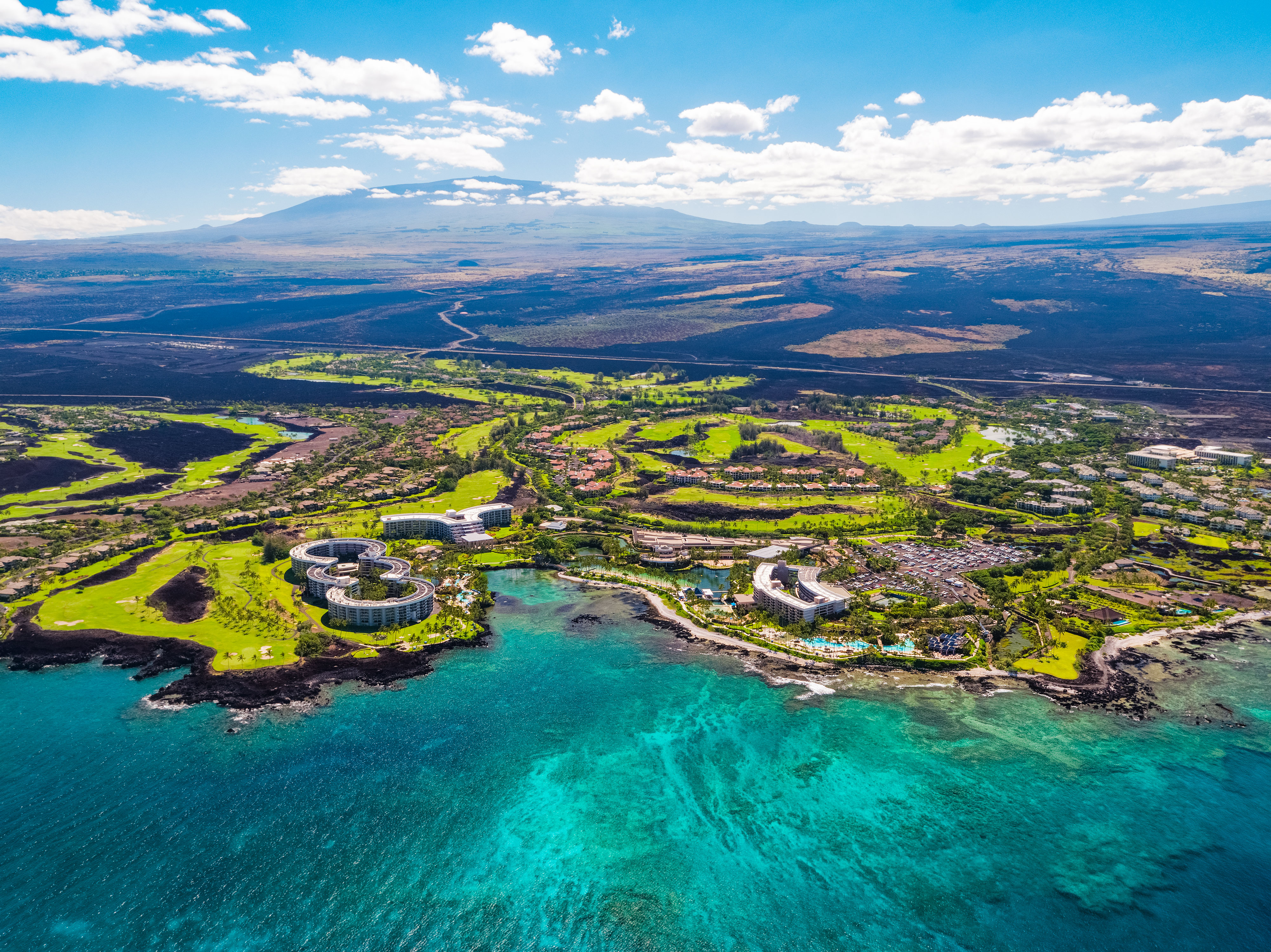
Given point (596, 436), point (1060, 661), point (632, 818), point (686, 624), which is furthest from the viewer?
point (596, 436)

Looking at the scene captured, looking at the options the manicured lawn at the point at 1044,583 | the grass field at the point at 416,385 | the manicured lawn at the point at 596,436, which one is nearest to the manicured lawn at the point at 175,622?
the manicured lawn at the point at 596,436

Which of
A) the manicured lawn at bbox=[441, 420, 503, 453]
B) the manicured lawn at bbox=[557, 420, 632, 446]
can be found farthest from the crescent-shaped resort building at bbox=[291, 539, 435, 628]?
the manicured lawn at bbox=[557, 420, 632, 446]

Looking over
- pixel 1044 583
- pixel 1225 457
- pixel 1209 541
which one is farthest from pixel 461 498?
pixel 1225 457

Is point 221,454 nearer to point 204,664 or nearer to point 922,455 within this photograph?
point 204,664

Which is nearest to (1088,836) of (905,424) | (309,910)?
(309,910)

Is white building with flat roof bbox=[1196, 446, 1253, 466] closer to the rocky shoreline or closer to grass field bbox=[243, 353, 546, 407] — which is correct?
the rocky shoreline

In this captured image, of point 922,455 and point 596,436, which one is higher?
point 596,436
